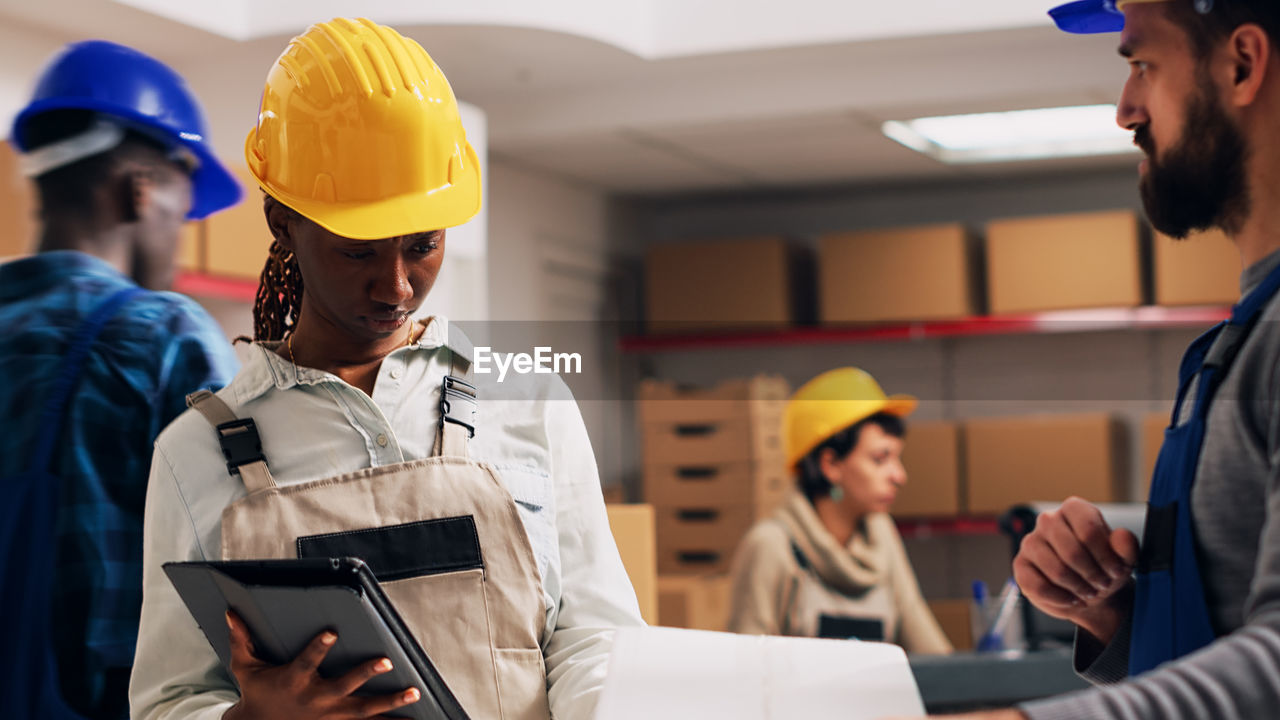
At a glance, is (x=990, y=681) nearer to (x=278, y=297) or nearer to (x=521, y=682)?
(x=521, y=682)

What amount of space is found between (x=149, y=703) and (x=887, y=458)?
117 inches

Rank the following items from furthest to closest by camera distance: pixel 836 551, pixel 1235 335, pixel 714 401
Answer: pixel 714 401 < pixel 836 551 < pixel 1235 335

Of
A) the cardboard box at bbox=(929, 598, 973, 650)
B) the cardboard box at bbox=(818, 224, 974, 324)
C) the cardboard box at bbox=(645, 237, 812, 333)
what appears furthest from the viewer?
the cardboard box at bbox=(645, 237, 812, 333)

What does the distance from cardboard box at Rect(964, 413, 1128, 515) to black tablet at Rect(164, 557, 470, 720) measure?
454 cm

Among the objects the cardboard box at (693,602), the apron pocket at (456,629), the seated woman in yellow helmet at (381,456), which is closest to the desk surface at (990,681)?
the seated woman in yellow helmet at (381,456)

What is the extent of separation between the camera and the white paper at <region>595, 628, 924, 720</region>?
926mm

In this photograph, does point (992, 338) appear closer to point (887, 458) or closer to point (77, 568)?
point (887, 458)

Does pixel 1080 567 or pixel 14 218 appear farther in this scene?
pixel 14 218

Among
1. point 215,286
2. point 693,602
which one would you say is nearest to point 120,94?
point 215,286

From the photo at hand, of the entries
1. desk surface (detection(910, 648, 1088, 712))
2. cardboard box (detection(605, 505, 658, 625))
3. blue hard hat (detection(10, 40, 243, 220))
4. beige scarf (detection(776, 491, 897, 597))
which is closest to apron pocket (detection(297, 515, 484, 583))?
blue hard hat (detection(10, 40, 243, 220))

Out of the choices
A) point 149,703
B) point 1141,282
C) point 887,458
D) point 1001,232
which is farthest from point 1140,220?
point 149,703

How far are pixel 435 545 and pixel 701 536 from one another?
4.11 metres

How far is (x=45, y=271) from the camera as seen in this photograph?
5.37 ft

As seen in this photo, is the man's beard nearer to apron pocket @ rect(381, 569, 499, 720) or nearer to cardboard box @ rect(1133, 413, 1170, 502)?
apron pocket @ rect(381, 569, 499, 720)
